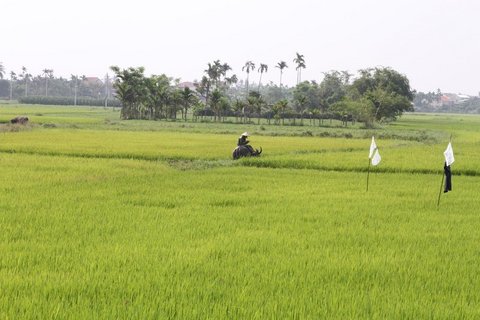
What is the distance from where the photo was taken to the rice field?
13.0 ft

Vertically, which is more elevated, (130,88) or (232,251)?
(130,88)

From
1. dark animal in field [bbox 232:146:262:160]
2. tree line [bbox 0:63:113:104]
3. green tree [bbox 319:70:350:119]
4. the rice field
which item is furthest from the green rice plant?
tree line [bbox 0:63:113:104]

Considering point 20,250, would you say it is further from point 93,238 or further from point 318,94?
point 318,94

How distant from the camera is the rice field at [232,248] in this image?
397cm

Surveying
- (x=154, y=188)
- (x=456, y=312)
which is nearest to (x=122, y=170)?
(x=154, y=188)

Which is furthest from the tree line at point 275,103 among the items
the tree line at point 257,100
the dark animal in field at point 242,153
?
the dark animal in field at point 242,153

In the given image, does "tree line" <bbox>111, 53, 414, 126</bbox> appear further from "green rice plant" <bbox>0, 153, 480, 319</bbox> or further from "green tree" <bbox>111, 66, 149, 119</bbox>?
"green rice plant" <bbox>0, 153, 480, 319</bbox>

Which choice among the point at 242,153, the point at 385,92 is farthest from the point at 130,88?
the point at 242,153

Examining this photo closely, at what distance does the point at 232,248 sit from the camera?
18.1 feet

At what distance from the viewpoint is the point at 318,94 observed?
2744 inches

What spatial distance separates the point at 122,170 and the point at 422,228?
7731 millimetres

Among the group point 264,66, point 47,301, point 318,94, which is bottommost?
point 47,301

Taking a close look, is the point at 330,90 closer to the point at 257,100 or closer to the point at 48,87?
the point at 257,100

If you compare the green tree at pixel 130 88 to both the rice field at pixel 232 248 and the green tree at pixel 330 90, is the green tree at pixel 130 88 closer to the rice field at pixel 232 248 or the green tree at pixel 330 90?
the green tree at pixel 330 90
